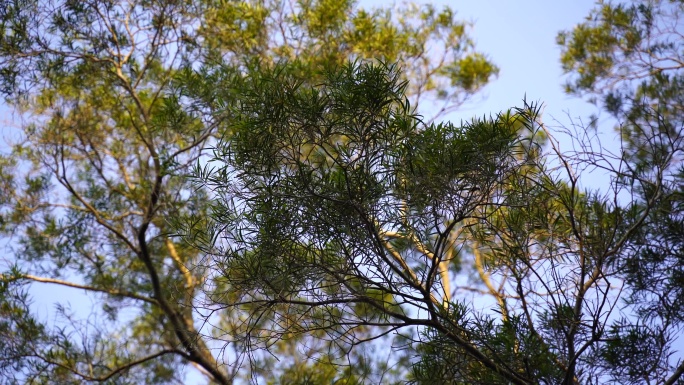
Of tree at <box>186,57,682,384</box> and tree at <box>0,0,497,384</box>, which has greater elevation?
tree at <box>0,0,497,384</box>

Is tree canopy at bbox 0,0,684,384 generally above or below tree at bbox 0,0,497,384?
below

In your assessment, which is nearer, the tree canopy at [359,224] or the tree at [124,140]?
the tree canopy at [359,224]

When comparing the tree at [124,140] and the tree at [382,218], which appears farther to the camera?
the tree at [124,140]

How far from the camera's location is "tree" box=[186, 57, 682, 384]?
91.1 inches

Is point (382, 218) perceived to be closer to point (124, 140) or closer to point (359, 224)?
point (359, 224)

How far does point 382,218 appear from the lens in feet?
7.88

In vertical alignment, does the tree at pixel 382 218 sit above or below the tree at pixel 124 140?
below

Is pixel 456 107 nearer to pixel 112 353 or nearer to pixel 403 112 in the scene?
pixel 112 353

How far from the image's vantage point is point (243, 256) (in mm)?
2469

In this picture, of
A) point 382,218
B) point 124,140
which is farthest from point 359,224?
point 124,140

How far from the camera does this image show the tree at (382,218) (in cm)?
231

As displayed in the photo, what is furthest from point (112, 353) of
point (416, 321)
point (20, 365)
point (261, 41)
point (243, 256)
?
point (416, 321)

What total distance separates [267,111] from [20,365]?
10.2 feet

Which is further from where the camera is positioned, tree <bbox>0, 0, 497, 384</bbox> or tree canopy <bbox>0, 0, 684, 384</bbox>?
tree <bbox>0, 0, 497, 384</bbox>
